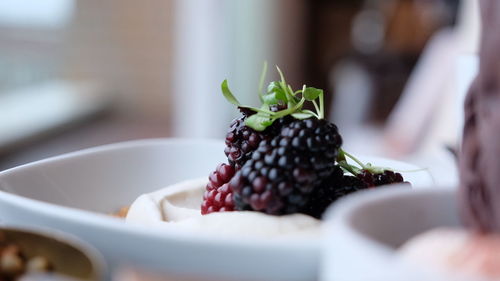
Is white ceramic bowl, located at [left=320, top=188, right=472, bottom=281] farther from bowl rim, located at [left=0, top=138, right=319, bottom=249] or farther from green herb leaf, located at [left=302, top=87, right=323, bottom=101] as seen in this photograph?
green herb leaf, located at [left=302, top=87, right=323, bottom=101]

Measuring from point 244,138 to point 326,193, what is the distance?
8cm

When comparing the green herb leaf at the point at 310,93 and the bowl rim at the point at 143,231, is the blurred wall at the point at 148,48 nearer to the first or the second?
the green herb leaf at the point at 310,93

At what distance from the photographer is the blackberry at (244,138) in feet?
1.73

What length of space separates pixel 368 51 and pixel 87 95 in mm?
1676

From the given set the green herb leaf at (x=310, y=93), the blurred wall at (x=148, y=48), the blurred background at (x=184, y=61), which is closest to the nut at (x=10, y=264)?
the green herb leaf at (x=310, y=93)

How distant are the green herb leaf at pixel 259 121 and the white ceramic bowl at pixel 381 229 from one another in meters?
0.14

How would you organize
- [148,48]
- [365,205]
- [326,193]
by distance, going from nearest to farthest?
[365,205] → [326,193] → [148,48]

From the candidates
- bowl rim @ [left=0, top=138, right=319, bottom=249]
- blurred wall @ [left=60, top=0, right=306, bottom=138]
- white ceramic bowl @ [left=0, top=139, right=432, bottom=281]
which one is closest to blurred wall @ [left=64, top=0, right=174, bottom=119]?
blurred wall @ [left=60, top=0, right=306, bottom=138]

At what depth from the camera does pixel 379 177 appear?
570 millimetres

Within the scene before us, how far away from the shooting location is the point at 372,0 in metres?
4.70

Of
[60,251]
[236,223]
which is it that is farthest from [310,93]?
[60,251]

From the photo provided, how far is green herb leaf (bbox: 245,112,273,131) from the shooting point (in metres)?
0.52

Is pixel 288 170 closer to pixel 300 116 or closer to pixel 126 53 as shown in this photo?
pixel 300 116

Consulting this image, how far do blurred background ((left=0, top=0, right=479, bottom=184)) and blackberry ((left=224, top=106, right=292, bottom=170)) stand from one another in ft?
6.07
